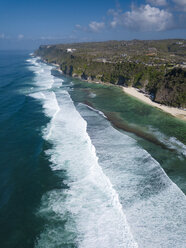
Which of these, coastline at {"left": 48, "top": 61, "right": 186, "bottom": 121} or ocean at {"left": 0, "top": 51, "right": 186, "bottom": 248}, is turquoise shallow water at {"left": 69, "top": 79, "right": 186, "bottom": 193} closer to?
ocean at {"left": 0, "top": 51, "right": 186, "bottom": 248}

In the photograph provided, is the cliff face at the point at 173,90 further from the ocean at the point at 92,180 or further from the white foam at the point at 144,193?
the white foam at the point at 144,193

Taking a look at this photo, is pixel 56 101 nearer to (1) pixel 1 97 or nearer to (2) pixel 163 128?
(1) pixel 1 97

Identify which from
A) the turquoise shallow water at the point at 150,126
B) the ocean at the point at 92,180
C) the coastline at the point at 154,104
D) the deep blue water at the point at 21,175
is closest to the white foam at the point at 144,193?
the ocean at the point at 92,180

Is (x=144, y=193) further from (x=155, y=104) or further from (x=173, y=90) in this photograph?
(x=173, y=90)

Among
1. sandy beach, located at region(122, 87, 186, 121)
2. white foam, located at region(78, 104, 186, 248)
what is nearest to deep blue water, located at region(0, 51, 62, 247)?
white foam, located at region(78, 104, 186, 248)

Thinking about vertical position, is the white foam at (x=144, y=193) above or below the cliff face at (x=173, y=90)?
below

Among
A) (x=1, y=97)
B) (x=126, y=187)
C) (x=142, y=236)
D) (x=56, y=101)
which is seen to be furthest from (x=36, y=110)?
(x=142, y=236)

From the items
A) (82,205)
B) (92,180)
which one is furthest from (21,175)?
(82,205)
